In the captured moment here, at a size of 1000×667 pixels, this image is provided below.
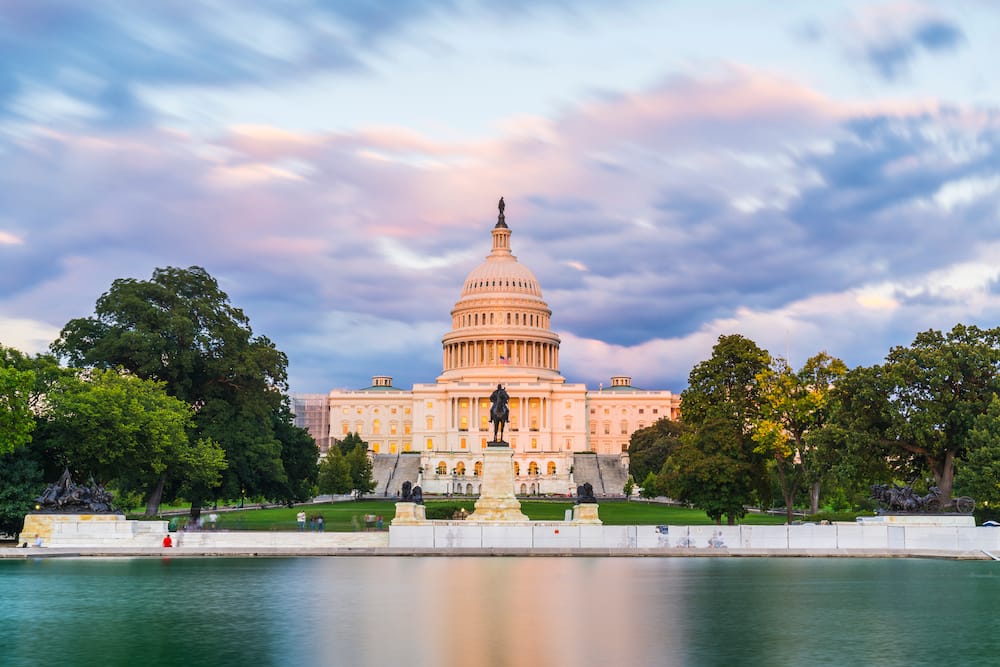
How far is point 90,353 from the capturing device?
5997 cm

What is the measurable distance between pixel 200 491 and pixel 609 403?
133 meters

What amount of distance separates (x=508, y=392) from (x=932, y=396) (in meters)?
131

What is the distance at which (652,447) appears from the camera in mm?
126125

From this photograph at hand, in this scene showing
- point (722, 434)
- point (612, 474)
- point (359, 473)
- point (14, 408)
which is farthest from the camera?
point (612, 474)

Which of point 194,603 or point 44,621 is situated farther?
point 194,603

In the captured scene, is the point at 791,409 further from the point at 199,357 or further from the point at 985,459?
the point at 199,357

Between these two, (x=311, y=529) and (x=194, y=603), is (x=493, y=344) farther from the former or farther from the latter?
(x=194, y=603)

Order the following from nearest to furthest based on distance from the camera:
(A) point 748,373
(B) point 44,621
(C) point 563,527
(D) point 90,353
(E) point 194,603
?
(B) point 44,621
(E) point 194,603
(C) point 563,527
(D) point 90,353
(A) point 748,373

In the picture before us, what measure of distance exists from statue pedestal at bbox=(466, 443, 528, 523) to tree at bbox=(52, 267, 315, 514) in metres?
15.4

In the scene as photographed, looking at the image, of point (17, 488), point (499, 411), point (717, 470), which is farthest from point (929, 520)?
point (17, 488)

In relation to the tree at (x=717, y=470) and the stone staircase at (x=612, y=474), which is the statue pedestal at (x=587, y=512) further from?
the stone staircase at (x=612, y=474)

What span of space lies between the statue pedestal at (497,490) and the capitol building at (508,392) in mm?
116519

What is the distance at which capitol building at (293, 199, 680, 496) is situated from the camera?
592ft

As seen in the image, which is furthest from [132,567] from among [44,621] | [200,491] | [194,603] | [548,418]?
[548,418]
